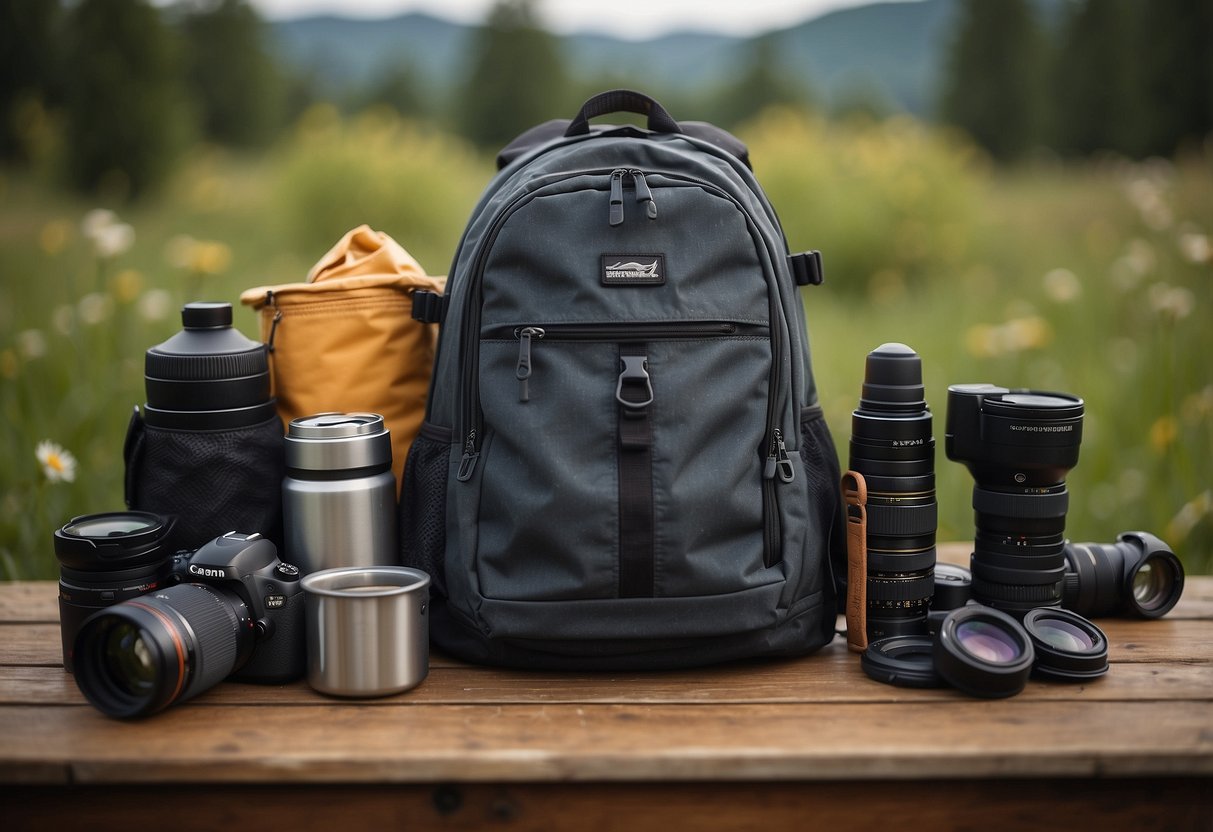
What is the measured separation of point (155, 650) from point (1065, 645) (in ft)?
4.99

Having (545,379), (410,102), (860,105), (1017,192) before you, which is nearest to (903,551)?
(545,379)

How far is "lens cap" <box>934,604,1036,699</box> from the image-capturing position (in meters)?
1.64

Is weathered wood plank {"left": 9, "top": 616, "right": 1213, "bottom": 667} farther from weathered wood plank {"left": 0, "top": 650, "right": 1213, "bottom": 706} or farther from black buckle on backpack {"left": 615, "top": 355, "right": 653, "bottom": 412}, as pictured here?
black buckle on backpack {"left": 615, "top": 355, "right": 653, "bottom": 412}

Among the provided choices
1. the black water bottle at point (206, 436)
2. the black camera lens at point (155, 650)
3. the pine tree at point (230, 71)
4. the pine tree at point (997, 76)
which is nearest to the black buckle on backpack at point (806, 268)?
the black water bottle at point (206, 436)

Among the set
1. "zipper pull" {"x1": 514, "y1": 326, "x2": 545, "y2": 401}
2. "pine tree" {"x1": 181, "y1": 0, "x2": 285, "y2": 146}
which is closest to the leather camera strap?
"zipper pull" {"x1": 514, "y1": 326, "x2": 545, "y2": 401}

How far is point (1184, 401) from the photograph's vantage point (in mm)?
3357

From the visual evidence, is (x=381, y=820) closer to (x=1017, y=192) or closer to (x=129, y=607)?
(x=129, y=607)

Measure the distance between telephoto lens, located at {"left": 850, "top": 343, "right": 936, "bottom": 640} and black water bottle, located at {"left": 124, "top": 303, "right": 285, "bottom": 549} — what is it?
1108 millimetres

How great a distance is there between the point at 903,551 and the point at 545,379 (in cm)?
73

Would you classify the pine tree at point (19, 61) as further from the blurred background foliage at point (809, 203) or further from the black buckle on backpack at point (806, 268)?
the black buckle on backpack at point (806, 268)

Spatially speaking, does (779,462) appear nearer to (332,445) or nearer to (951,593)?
(951,593)

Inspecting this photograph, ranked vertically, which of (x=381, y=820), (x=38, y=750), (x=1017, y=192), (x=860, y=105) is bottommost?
Result: (x=381, y=820)

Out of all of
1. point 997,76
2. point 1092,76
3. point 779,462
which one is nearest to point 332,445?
point 779,462

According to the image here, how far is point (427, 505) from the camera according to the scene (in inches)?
74.1
